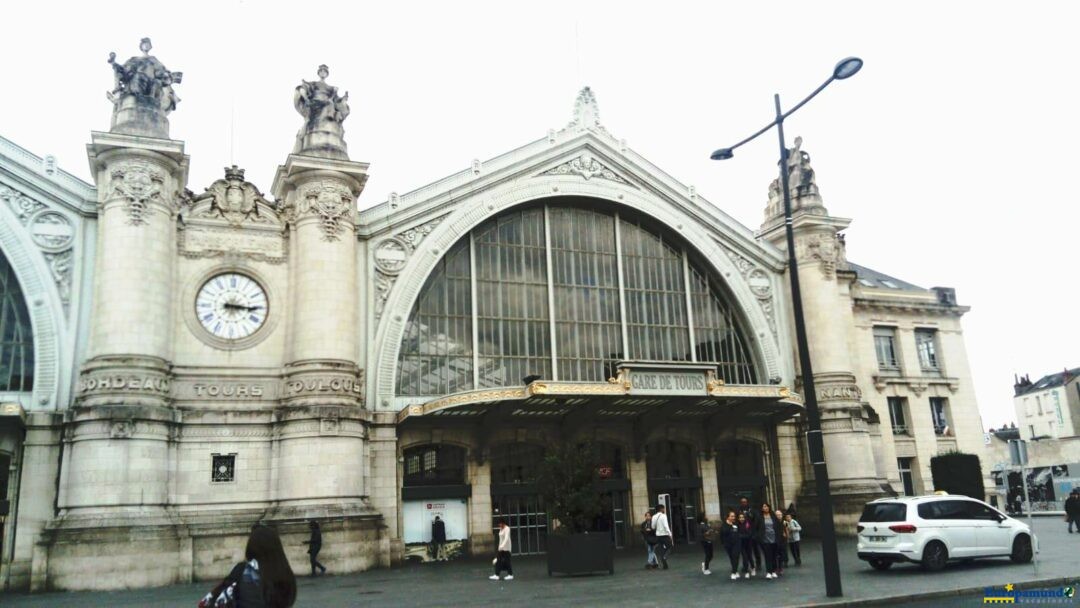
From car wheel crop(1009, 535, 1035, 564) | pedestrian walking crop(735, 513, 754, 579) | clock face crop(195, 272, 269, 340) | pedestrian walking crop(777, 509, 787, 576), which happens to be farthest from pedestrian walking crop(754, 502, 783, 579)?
clock face crop(195, 272, 269, 340)

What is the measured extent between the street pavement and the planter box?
1.30 feet

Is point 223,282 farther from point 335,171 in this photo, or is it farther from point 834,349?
point 834,349

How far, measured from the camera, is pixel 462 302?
34.0 metres

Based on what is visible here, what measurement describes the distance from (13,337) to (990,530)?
95.6ft

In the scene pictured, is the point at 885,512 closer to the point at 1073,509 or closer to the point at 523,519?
the point at 523,519

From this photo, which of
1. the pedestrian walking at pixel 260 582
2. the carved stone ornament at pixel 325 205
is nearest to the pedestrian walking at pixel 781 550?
the carved stone ornament at pixel 325 205

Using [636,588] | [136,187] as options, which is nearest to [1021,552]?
[636,588]

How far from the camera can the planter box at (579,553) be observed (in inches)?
911

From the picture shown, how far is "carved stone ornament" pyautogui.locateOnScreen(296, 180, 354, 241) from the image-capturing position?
3005 cm

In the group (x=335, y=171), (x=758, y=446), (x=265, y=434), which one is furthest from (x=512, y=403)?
(x=758, y=446)

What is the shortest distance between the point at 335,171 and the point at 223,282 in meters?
5.42

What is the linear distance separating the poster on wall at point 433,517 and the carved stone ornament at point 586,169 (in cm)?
1395

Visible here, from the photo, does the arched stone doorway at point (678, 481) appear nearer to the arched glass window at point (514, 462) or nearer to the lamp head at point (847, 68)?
the arched glass window at point (514, 462)

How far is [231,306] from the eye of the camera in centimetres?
2961
